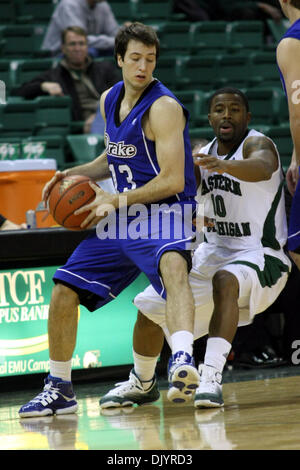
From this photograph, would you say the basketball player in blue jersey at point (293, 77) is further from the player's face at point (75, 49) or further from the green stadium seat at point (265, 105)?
the green stadium seat at point (265, 105)

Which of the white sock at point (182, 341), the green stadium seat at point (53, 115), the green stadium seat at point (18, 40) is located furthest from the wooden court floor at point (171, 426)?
the green stadium seat at point (18, 40)

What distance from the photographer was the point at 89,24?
10.4 meters

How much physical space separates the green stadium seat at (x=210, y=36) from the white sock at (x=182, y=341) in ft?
25.6

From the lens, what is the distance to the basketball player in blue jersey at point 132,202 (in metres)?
4.15

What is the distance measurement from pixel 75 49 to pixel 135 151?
475 cm

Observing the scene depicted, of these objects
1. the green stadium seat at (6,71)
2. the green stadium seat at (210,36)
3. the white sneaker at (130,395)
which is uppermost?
the green stadium seat at (210,36)

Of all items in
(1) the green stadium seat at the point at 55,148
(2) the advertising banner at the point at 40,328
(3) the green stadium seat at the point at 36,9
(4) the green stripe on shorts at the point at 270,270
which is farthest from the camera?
(3) the green stadium seat at the point at 36,9

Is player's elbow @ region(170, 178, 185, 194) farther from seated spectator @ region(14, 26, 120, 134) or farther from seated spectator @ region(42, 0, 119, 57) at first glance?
seated spectator @ region(42, 0, 119, 57)

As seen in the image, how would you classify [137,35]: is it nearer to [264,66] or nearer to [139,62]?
[139,62]

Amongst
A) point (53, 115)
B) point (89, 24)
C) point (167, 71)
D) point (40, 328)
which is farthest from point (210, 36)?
point (40, 328)

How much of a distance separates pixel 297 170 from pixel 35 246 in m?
1.95

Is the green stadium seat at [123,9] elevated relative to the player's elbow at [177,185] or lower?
elevated

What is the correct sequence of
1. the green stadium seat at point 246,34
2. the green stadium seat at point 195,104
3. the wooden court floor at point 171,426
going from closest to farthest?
the wooden court floor at point 171,426 < the green stadium seat at point 195,104 < the green stadium seat at point 246,34

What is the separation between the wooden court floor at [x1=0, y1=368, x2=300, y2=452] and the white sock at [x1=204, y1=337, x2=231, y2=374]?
22 centimetres
